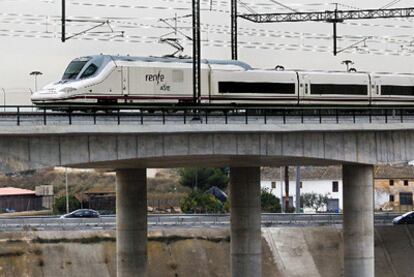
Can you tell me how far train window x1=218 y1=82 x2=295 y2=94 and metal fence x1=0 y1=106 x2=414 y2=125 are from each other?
1507mm

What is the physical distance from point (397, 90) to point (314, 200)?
7693cm

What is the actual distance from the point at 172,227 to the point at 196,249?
3.49 metres

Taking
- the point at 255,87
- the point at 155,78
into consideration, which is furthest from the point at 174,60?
the point at 255,87

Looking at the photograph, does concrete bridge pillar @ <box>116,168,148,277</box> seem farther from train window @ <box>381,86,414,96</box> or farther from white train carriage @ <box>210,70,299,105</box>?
Answer: train window @ <box>381,86,414,96</box>

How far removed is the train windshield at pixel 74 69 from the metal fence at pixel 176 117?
2529 millimetres

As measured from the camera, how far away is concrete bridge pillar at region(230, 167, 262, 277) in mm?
67562

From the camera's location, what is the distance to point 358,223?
198 ft

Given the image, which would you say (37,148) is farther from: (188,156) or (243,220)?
(243,220)

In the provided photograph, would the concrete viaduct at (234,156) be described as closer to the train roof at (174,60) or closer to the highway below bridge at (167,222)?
the train roof at (174,60)

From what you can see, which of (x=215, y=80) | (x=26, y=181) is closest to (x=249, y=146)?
(x=215, y=80)

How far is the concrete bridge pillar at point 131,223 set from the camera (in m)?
65.1

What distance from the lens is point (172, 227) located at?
275ft

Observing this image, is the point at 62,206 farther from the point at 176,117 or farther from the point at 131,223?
the point at 176,117

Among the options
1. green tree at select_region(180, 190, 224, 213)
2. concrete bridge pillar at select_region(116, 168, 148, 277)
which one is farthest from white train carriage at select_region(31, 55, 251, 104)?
green tree at select_region(180, 190, 224, 213)
